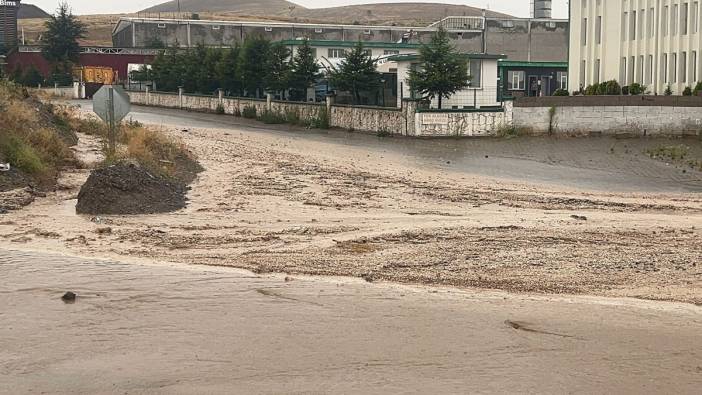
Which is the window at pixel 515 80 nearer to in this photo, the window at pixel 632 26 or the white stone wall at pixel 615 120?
the window at pixel 632 26

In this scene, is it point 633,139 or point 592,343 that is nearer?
point 592,343

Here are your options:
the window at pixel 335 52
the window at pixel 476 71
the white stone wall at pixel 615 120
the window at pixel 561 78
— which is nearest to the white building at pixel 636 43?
the white stone wall at pixel 615 120

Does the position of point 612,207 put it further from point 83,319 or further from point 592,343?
point 83,319

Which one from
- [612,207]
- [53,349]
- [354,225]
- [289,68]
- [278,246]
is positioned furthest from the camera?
[289,68]

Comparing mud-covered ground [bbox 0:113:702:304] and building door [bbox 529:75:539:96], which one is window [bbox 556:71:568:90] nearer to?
building door [bbox 529:75:539:96]

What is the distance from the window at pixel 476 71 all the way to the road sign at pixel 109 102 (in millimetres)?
28259

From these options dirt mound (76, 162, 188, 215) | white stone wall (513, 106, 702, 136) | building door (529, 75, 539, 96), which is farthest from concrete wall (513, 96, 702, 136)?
dirt mound (76, 162, 188, 215)

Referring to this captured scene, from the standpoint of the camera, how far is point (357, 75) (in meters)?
51.2

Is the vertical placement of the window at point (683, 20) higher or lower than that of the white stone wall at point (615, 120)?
higher

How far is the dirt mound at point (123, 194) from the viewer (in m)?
19.3

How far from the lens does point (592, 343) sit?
10.1m

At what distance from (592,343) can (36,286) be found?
23.1 ft

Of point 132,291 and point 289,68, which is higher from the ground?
point 289,68

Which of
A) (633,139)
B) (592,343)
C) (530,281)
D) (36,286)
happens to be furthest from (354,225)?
(633,139)
